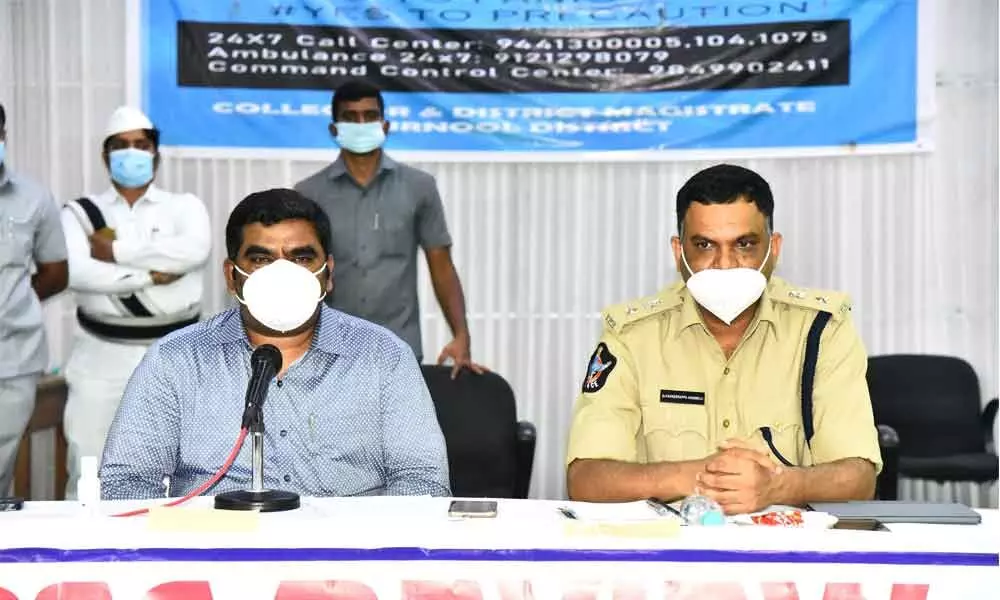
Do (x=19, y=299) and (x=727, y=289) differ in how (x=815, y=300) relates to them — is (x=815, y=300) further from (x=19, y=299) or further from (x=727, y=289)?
(x=19, y=299)

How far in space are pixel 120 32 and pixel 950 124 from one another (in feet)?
11.0

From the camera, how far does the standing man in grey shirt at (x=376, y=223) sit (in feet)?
14.3

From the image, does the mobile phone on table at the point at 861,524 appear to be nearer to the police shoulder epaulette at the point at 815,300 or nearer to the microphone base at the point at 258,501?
the police shoulder epaulette at the point at 815,300

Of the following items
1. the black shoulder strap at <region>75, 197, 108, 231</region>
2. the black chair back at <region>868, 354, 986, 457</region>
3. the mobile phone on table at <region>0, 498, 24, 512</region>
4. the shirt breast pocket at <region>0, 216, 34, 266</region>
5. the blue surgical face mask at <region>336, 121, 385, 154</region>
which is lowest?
the black chair back at <region>868, 354, 986, 457</region>

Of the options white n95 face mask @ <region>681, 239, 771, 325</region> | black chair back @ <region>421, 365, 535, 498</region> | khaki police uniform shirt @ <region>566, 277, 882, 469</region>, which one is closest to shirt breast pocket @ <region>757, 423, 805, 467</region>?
khaki police uniform shirt @ <region>566, 277, 882, 469</region>

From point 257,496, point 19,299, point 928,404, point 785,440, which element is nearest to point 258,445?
point 257,496

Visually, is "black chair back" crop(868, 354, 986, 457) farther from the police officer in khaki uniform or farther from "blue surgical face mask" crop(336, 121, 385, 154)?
the police officer in khaki uniform

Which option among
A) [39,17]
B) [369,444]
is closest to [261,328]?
[369,444]

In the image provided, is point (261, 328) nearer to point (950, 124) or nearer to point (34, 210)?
point (34, 210)

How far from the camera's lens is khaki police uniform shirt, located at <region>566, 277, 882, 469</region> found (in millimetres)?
2568

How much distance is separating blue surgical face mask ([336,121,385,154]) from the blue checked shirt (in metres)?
1.81

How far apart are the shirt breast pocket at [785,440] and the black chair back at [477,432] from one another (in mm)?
1155

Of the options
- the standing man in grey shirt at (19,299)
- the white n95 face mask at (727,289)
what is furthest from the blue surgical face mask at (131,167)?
the white n95 face mask at (727,289)

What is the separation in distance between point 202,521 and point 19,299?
7.89 ft
